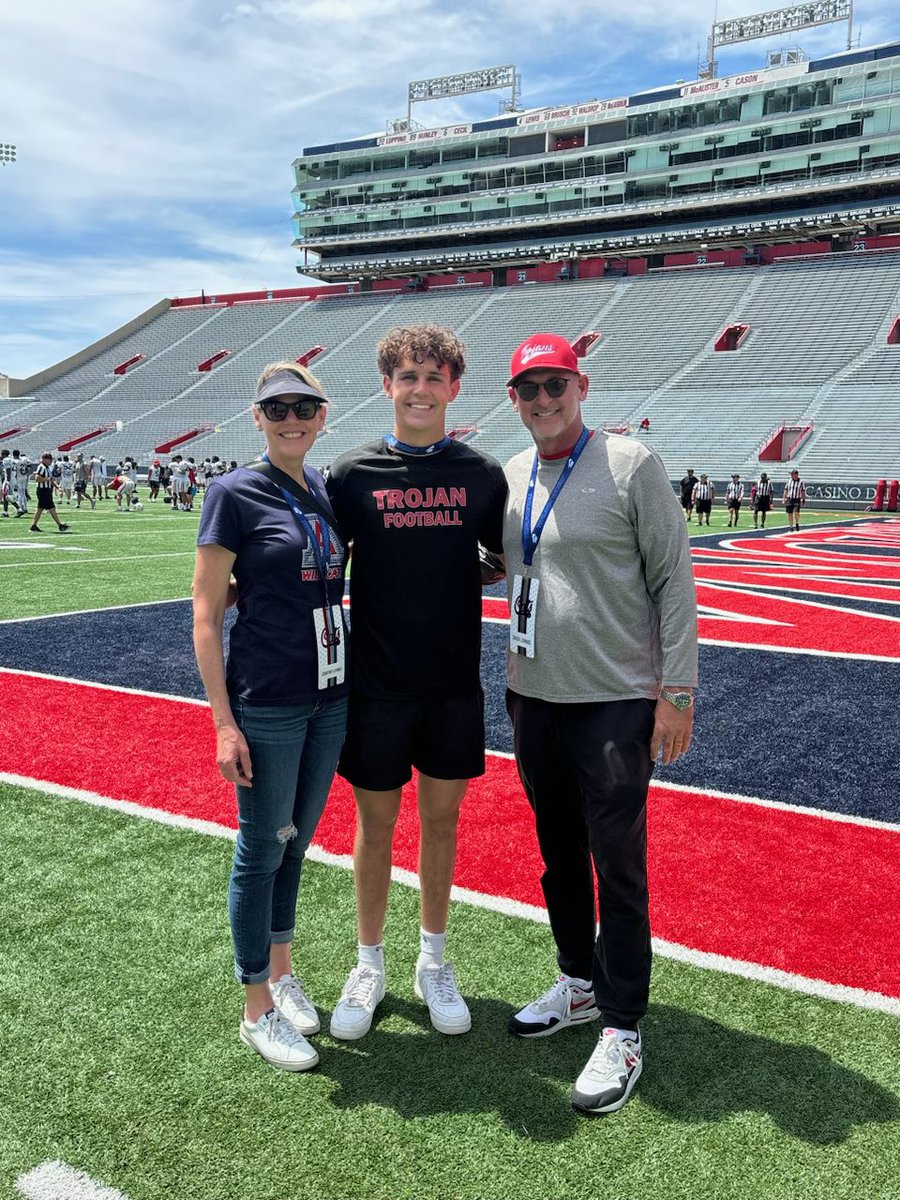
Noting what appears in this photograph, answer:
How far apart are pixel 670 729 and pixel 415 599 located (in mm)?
849

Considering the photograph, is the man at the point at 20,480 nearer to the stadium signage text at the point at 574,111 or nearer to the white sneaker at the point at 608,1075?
the white sneaker at the point at 608,1075

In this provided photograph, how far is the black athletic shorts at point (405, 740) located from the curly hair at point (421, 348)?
1035 millimetres

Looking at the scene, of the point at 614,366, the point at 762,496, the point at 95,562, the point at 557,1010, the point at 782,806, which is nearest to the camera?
the point at 557,1010

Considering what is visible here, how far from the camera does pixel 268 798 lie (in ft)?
8.88

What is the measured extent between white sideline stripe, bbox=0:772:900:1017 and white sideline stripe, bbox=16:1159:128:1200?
0.02 metres

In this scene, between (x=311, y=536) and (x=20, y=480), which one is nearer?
(x=311, y=536)

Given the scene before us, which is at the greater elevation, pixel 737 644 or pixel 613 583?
pixel 613 583

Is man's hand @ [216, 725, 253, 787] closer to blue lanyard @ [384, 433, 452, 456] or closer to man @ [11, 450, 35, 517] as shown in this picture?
blue lanyard @ [384, 433, 452, 456]

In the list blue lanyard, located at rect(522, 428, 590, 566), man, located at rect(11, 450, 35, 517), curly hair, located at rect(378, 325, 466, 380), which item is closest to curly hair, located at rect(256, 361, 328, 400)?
curly hair, located at rect(378, 325, 466, 380)

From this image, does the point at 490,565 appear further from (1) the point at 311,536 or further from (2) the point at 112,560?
(2) the point at 112,560

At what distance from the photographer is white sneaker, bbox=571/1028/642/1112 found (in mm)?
2555

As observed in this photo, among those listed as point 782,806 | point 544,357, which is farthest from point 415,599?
point 782,806

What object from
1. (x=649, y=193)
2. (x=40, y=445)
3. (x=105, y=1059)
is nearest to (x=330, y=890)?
(x=105, y=1059)

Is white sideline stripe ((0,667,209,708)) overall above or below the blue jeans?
below
